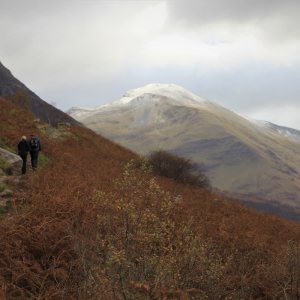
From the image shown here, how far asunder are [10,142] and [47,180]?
4297 millimetres

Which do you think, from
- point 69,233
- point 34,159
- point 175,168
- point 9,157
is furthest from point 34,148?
point 175,168

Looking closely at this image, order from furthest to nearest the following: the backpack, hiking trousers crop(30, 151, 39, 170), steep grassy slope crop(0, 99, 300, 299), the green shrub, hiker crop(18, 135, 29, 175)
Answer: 1. the green shrub
2. hiking trousers crop(30, 151, 39, 170)
3. the backpack
4. hiker crop(18, 135, 29, 175)
5. steep grassy slope crop(0, 99, 300, 299)

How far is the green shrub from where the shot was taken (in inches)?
702

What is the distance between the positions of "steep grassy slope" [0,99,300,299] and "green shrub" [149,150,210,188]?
11.0ft

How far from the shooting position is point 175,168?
18.2 metres

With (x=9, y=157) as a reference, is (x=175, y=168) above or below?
above

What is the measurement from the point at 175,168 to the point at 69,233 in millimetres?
13414

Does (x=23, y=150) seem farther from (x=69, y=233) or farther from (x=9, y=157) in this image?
(x=69, y=233)

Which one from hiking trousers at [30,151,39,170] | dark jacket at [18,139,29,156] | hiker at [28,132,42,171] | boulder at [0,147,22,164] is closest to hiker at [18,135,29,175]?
dark jacket at [18,139,29,156]

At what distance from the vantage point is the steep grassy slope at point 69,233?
4469 millimetres

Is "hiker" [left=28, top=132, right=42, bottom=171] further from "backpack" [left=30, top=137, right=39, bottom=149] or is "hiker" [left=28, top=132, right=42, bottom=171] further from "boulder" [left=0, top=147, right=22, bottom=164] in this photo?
"boulder" [left=0, top=147, right=22, bottom=164]

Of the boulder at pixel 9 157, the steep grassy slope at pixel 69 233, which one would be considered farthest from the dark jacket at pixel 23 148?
the steep grassy slope at pixel 69 233

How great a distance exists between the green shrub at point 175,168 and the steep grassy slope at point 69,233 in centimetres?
335

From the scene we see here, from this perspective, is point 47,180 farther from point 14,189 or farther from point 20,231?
point 20,231
